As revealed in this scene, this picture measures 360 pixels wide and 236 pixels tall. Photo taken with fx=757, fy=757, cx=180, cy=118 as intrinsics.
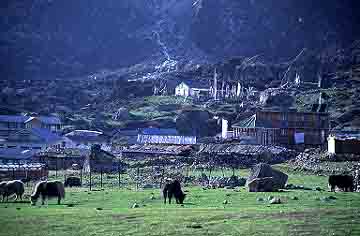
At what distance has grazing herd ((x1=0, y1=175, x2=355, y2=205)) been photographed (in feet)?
137

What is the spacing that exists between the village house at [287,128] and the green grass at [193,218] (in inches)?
2978

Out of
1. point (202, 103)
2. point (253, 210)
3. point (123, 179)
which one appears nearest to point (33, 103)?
point (202, 103)

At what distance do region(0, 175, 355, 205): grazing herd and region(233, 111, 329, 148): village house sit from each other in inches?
2503

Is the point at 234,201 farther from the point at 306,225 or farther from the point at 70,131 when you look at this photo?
the point at 70,131

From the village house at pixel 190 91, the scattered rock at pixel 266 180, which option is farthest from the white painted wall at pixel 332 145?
the village house at pixel 190 91

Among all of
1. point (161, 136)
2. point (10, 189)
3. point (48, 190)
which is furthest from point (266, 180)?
point (161, 136)

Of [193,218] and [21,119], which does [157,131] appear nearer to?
[21,119]

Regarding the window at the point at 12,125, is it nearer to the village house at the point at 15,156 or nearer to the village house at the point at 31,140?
the village house at the point at 31,140

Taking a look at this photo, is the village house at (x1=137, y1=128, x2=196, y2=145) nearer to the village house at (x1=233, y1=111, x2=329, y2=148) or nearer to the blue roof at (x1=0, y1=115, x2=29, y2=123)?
the village house at (x1=233, y1=111, x2=329, y2=148)

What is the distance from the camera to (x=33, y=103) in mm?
166375

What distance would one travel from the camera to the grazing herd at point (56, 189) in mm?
41719

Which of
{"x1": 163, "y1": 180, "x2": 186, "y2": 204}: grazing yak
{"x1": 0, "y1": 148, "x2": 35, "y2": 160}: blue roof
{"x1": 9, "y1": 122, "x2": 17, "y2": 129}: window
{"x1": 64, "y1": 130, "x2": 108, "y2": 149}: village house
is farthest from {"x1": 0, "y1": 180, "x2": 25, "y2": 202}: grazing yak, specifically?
{"x1": 9, "y1": 122, "x2": 17, "y2": 129}: window

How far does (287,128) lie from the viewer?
387 feet

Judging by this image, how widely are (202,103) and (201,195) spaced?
120 meters
